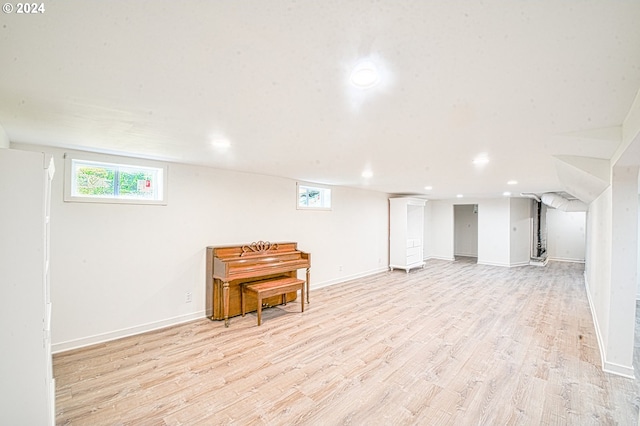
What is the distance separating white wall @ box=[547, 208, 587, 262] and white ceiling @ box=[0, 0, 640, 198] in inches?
362

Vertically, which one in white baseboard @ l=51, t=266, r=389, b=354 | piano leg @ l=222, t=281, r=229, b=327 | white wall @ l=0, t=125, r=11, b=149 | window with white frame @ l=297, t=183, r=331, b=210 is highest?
white wall @ l=0, t=125, r=11, b=149

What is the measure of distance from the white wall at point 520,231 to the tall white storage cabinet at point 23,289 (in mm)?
10175

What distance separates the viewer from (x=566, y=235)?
973 centimetres

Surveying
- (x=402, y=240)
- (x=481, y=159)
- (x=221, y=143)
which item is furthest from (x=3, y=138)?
(x=402, y=240)

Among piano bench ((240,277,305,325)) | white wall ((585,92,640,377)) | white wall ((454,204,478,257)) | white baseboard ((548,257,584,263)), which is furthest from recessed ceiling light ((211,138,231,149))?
white baseboard ((548,257,584,263))

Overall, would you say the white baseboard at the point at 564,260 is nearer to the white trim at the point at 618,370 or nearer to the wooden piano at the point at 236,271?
the white trim at the point at 618,370

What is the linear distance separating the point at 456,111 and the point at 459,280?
594 centimetres

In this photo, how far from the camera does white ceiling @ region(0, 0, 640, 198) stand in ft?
3.24

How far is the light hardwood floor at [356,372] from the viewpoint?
6.98 feet

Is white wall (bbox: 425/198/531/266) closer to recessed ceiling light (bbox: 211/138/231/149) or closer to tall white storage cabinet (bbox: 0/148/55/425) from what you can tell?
recessed ceiling light (bbox: 211/138/231/149)

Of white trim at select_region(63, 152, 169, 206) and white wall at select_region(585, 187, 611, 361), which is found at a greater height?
white trim at select_region(63, 152, 169, 206)

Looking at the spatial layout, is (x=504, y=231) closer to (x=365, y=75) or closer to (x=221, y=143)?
(x=221, y=143)

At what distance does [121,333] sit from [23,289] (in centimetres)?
218

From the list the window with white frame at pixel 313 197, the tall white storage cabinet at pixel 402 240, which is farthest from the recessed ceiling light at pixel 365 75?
the tall white storage cabinet at pixel 402 240
